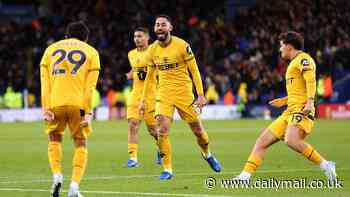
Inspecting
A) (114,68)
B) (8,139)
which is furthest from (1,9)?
(8,139)

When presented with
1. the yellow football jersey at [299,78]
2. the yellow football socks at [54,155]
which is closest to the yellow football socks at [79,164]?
the yellow football socks at [54,155]

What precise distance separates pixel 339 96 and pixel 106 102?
480 inches

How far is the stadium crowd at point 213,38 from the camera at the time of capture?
4438 cm

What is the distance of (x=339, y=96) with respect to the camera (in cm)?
4353

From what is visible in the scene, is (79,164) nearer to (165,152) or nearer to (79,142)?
(79,142)

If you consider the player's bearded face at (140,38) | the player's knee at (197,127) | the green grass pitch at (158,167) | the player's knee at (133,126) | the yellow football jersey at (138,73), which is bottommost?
the green grass pitch at (158,167)

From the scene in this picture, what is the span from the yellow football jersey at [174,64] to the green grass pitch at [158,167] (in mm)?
1461

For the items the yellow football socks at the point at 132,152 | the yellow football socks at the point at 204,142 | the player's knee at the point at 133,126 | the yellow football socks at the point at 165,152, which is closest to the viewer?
the yellow football socks at the point at 165,152

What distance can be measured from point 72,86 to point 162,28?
349 cm

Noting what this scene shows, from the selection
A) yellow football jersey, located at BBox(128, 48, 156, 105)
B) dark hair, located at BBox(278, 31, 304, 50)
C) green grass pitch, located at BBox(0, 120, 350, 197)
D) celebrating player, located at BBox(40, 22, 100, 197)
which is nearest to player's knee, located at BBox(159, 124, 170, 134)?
green grass pitch, located at BBox(0, 120, 350, 197)

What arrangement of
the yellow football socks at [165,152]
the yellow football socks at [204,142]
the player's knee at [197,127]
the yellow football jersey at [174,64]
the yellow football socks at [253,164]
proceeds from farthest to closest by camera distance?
the yellow football socks at [204,142], the player's knee at [197,127], the yellow football jersey at [174,64], the yellow football socks at [165,152], the yellow football socks at [253,164]

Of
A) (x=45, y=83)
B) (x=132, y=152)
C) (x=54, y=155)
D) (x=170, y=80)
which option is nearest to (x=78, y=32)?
(x=45, y=83)

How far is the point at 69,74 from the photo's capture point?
39.2ft

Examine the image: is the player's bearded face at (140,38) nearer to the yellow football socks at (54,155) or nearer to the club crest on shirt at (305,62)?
the club crest on shirt at (305,62)
